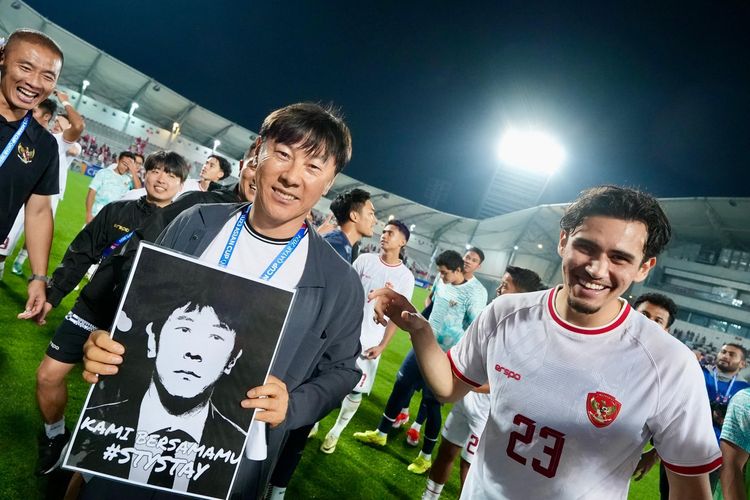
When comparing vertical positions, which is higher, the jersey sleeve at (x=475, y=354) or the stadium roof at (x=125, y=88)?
the stadium roof at (x=125, y=88)

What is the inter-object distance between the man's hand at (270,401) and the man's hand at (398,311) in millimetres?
798

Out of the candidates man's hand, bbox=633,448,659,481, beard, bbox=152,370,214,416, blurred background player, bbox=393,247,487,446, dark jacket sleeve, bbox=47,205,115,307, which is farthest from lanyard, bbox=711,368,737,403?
dark jacket sleeve, bbox=47,205,115,307

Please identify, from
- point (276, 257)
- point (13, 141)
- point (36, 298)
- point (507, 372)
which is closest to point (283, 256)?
point (276, 257)

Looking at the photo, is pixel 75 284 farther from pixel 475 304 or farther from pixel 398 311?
pixel 475 304

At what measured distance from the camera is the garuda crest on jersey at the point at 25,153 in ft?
8.99

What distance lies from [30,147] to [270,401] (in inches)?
104

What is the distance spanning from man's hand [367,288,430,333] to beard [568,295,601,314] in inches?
27.1

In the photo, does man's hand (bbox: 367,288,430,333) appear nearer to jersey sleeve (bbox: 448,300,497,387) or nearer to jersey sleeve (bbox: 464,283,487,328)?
jersey sleeve (bbox: 448,300,497,387)

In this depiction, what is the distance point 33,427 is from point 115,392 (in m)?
3.00

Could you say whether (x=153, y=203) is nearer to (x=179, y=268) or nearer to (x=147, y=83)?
(x=179, y=268)

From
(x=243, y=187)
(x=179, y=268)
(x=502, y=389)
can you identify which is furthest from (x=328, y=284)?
(x=243, y=187)

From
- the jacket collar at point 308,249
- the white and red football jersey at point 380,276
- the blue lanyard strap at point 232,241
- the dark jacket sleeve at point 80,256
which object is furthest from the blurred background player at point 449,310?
the blue lanyard strap at point 232,241

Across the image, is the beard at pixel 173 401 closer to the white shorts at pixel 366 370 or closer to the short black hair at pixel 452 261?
the white shorts at pixel 366 370

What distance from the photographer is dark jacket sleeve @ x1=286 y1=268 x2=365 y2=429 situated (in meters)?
1.63
